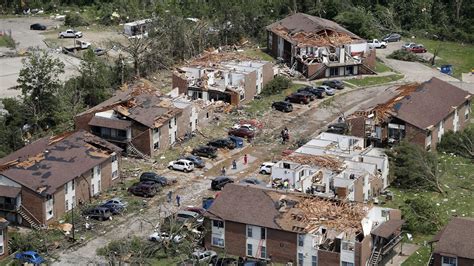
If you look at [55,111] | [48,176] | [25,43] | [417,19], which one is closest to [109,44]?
[25,43]

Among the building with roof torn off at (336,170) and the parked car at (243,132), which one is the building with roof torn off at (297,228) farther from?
the parked car at (243,132)

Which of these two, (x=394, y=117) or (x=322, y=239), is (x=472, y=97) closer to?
(x=394, y=117)

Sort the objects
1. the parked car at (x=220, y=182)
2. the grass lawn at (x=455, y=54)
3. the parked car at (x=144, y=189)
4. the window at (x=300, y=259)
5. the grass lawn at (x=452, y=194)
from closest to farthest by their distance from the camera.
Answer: the window at (x=300, y=259) < the grass lawn at (x=452, y=194) < the parked car at (x=144, y=189) < the parked car at (x=220, y=182) < the grass lawn at (x=455, y=54)

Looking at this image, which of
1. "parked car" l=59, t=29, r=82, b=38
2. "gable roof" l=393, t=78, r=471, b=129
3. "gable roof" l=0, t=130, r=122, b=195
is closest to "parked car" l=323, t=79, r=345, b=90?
"gable roof" l=393, t=78, r=471, b=129

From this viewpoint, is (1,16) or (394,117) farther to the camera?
(1,16)

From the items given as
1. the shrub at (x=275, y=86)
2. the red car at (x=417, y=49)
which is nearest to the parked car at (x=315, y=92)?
the shrub at (x=275, y=86)

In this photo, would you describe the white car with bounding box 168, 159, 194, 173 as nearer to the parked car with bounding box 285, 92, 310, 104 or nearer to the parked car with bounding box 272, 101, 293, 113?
the parked car with bounding box 272, 101, 293, 113
